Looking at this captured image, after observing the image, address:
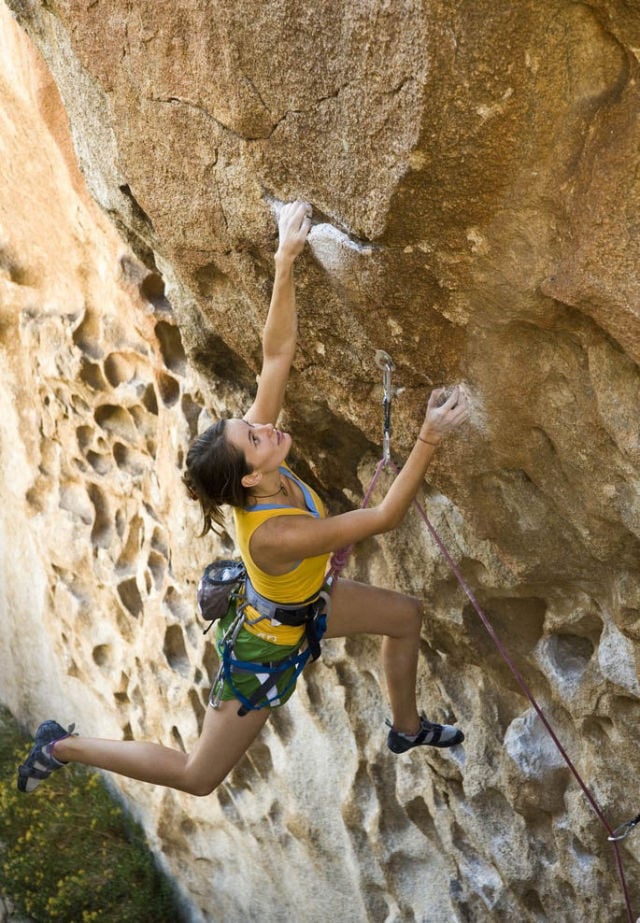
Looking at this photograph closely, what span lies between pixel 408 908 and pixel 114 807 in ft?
7.98

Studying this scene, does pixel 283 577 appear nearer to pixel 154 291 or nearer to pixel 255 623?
pixel 255 623

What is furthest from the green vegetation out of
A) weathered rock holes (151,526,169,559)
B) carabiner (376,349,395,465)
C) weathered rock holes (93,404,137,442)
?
carabiner (376,349,395,465)

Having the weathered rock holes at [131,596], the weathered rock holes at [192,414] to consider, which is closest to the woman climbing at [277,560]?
the weathered rock holes at [192,414]

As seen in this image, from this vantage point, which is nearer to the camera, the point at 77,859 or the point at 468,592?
the point at 468,592

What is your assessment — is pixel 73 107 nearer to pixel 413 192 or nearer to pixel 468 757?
pixel 413 192

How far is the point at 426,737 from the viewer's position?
131 inches

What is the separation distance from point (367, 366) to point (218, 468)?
0.47m

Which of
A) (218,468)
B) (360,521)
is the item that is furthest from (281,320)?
(360,521)

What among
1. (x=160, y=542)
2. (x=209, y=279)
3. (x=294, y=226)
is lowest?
(x=160, y=542)

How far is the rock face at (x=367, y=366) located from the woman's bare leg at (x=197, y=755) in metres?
0.71

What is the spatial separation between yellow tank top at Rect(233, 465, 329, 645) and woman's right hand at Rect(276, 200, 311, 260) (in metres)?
0.64

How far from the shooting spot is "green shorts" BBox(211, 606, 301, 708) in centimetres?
304

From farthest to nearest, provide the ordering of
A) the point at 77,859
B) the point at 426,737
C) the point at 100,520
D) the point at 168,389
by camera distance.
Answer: the point at 77,859 < the point at 100,520 < the point at 168,389 < the point at 426,737

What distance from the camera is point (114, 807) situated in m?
6.03
